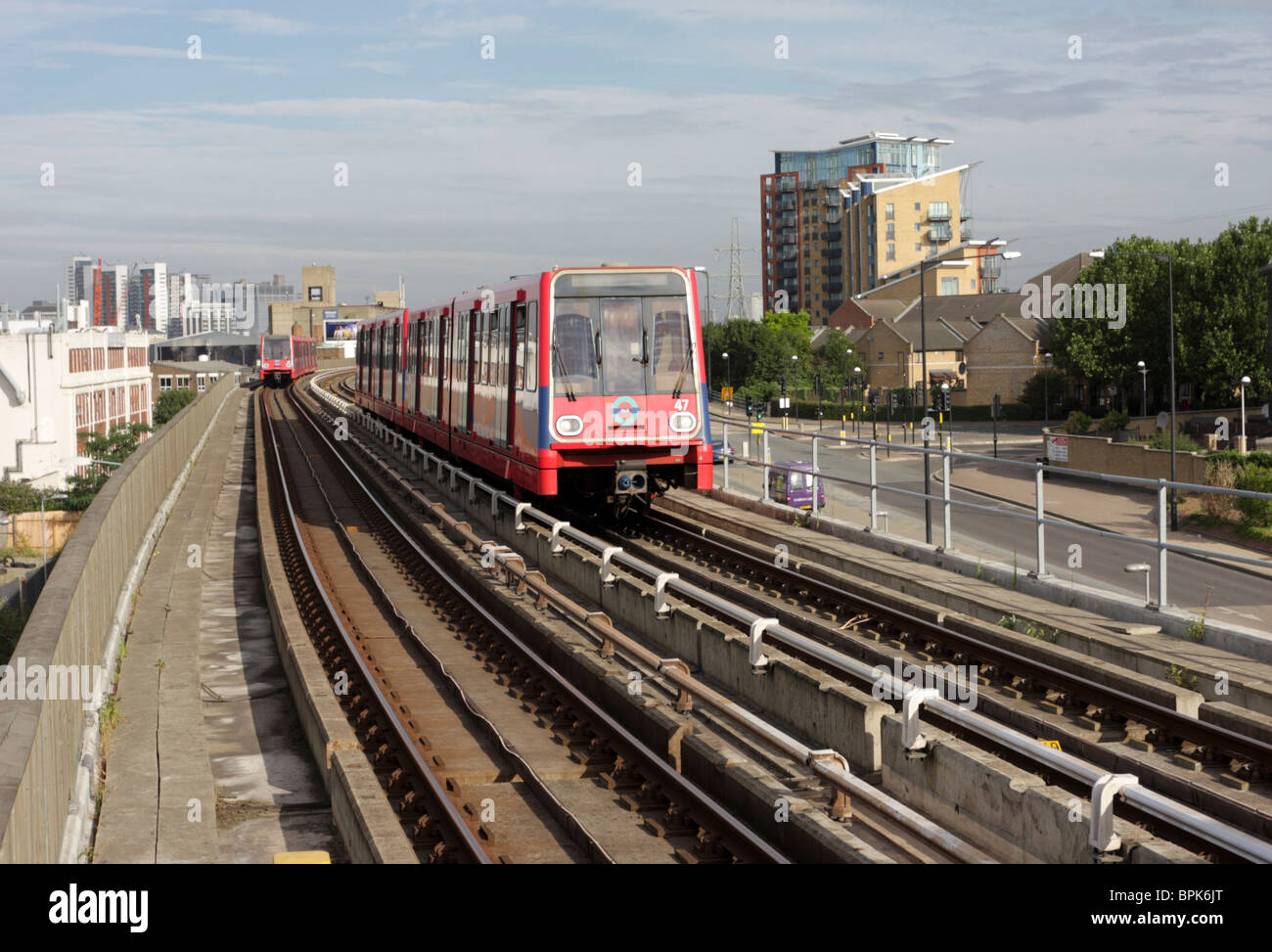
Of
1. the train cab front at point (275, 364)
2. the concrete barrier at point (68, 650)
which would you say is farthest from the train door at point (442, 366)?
the train cab front at point (275, 364)

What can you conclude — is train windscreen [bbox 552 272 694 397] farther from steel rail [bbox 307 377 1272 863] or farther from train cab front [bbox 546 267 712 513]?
steel rail [bbox 307 377 1272 863]

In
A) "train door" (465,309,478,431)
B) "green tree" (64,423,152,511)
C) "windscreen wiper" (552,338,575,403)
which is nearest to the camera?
"windscreen wiper" (552,338,575,403)

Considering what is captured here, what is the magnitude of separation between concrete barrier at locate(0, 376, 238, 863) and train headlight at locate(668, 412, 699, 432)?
6762mm

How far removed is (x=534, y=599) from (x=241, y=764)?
436 cm

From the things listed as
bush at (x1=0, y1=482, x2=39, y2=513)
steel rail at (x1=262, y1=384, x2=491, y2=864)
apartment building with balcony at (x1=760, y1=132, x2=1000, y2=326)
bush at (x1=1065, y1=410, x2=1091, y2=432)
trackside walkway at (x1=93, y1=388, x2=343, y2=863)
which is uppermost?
apartment building with balcony at (x1=760, y1=132, x2=1000, y2=326)

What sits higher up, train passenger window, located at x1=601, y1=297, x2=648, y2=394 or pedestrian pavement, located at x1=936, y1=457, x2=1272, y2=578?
train passenger window, located at x1=601, y1=297, x2=648, y2=394

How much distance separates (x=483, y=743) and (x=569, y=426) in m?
7.53

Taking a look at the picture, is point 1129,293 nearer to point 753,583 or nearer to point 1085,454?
point 1085,454

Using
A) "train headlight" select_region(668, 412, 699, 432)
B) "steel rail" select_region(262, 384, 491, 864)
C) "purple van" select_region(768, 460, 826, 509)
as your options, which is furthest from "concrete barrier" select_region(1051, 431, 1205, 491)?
"steel rail" select_region(262, 384, 491, 864)

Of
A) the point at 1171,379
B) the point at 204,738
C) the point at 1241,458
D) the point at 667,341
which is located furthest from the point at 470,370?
the point at 1241,458

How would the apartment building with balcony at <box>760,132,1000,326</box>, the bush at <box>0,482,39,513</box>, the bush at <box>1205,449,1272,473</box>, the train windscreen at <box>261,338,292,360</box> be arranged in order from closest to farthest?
the bush at <box>1205,449,1272,473</box> < the bush at <box>0,482,39,513</box> < the train windscreen at <box>261,338,292,360</box> < the apartment building with balcony at <box>760,132,1000,326</box>

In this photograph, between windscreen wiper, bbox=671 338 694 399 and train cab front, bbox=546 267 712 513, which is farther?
windscreen wiper, bbox=671 338 694 399

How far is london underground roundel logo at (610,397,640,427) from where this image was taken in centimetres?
1709
